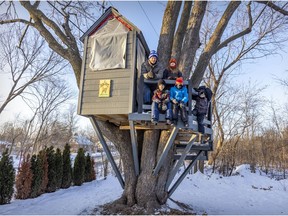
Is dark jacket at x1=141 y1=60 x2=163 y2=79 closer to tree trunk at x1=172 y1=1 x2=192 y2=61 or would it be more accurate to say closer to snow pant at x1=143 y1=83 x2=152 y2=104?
snow pant at x1=143 y1=83 x2=152 y2=104

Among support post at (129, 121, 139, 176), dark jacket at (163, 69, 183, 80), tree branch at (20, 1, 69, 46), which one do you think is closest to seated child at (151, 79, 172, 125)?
dark jacket at (163, 69, 183, 80)

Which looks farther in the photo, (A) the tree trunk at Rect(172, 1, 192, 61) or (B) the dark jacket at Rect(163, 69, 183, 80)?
(A) the tree trunk at Rect(172, 1, 192, 61)

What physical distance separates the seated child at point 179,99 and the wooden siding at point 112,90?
0.80 meters

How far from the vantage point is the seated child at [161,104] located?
3.91 metres

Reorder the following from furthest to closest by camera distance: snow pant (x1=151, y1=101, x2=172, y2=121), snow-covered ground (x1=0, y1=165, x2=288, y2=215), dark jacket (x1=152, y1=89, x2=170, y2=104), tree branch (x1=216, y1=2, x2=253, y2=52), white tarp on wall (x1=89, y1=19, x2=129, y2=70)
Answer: tree branch (x1=216, y1=2, x2=253, y2=52), snow-covered ground (x1=0, y1=165, x2=288, y2=215), white tarp on wall (x1=89, y1=19, x2=129, y2=70), dark jacket (x1=152, y1=89, x2=170, y2=104), snow pant (x1=151, y1=101, x2=172, y2=121)

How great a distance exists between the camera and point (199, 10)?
537 centimetres

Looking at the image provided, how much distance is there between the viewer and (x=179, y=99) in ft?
13.3

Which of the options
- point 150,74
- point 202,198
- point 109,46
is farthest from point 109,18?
point 202,198

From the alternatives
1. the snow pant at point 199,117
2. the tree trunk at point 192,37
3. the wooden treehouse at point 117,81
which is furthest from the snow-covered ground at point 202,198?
the tree trunk at point 192,37

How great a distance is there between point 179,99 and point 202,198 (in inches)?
214

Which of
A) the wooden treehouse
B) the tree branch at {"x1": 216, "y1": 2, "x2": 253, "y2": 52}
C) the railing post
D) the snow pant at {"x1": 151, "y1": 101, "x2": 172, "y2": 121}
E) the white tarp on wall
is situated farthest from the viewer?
the tree branch at {"x1": 216, "y1": 2, "x2": 253, "y2": 52}

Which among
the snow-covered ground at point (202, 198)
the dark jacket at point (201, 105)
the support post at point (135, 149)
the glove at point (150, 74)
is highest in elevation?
the glove at point (150, 74)

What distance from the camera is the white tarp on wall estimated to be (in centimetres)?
464

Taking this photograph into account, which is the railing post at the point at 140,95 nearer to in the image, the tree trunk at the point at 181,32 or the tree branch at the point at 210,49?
the tree trunk at the point at 181,32
